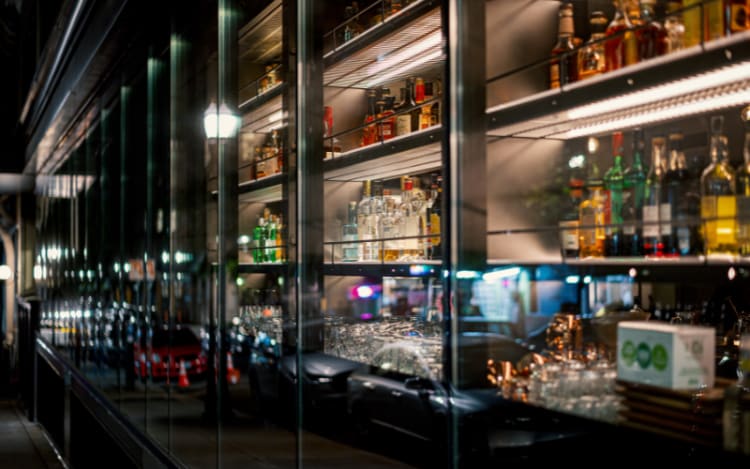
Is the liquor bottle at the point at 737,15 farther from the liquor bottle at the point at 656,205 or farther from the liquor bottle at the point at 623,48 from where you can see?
the liquor bottle at the point at 656,205

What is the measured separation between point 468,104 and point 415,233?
1129mm

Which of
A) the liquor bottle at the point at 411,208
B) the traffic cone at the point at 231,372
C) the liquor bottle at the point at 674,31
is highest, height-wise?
the liquor bottle at the point at 674,31

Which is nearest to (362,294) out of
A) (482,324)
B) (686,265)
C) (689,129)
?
(482,324)

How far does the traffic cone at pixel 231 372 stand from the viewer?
283 centimetres

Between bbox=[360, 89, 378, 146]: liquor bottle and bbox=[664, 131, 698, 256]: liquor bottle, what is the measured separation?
4.17 feet

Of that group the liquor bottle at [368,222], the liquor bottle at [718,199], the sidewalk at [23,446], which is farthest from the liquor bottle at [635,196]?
the sidewalk at [23,446]

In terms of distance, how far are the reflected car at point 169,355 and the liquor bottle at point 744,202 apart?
7.00 ft

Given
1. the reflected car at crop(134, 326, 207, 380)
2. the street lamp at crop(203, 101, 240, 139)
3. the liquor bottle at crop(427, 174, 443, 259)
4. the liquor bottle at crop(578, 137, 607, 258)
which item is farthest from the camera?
the reflected car at crop(134, 326, 207, 380)

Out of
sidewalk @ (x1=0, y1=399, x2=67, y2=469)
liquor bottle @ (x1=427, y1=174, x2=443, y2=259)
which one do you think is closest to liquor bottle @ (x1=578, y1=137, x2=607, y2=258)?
liquor bottle @ (x1=427, y1=174, x2=443, y2=259)

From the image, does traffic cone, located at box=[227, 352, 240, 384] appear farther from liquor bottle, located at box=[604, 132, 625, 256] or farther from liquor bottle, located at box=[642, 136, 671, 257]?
liquor bottle, located at box=[642, 136, 671, 257]

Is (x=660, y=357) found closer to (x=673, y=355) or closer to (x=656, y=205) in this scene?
(x=673, y=355)

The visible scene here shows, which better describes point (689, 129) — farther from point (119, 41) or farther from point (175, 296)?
point (119, 41)

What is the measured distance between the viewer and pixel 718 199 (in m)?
1.40

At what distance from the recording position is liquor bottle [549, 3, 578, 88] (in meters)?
1.56
